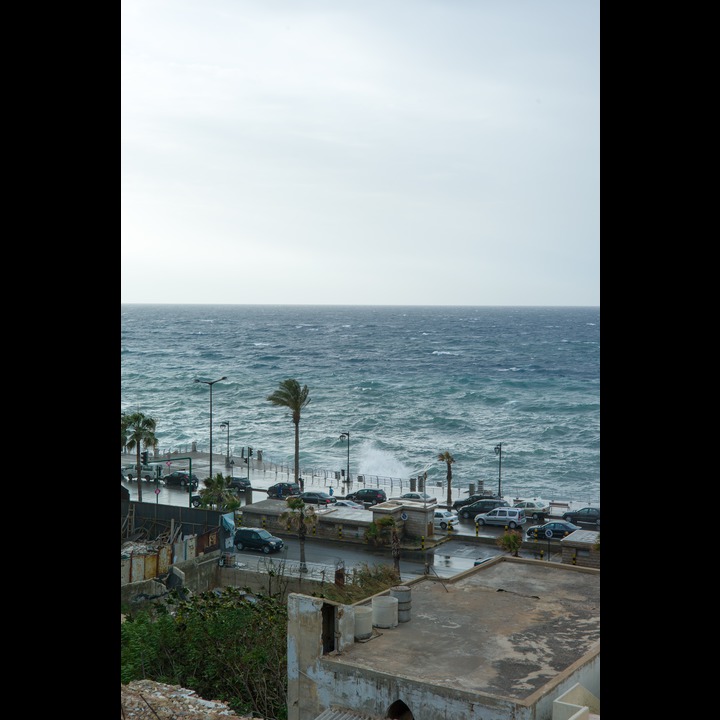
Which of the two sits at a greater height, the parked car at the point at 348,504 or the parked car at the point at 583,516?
the parked car at the point at 348,504

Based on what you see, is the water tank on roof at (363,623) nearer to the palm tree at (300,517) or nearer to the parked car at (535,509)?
the palm tree at (300,517)

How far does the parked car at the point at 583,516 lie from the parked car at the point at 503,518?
4095mm

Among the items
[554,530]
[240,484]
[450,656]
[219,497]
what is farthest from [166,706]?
[240,484]

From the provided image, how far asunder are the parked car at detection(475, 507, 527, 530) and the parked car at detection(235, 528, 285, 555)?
9744 millimetres

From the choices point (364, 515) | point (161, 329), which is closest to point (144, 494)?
point (364, 515)

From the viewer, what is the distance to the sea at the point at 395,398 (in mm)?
67812

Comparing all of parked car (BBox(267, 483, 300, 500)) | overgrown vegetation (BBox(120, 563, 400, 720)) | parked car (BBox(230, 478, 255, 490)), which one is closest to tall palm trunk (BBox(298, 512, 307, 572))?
overgrown vegetation (BBox(120, 563, 400, 720))

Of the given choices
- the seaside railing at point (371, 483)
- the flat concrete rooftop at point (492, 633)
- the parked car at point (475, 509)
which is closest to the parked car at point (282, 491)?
the seaside railing at point (371, 483)

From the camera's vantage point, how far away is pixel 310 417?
287 ft

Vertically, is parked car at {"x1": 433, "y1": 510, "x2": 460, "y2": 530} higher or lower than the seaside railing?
higher

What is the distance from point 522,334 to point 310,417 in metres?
58.8

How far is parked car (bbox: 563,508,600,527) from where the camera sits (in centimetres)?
4084

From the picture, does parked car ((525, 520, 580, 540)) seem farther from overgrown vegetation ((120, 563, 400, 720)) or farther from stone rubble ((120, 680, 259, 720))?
stone rubble ((120, 680, 259, 720))
